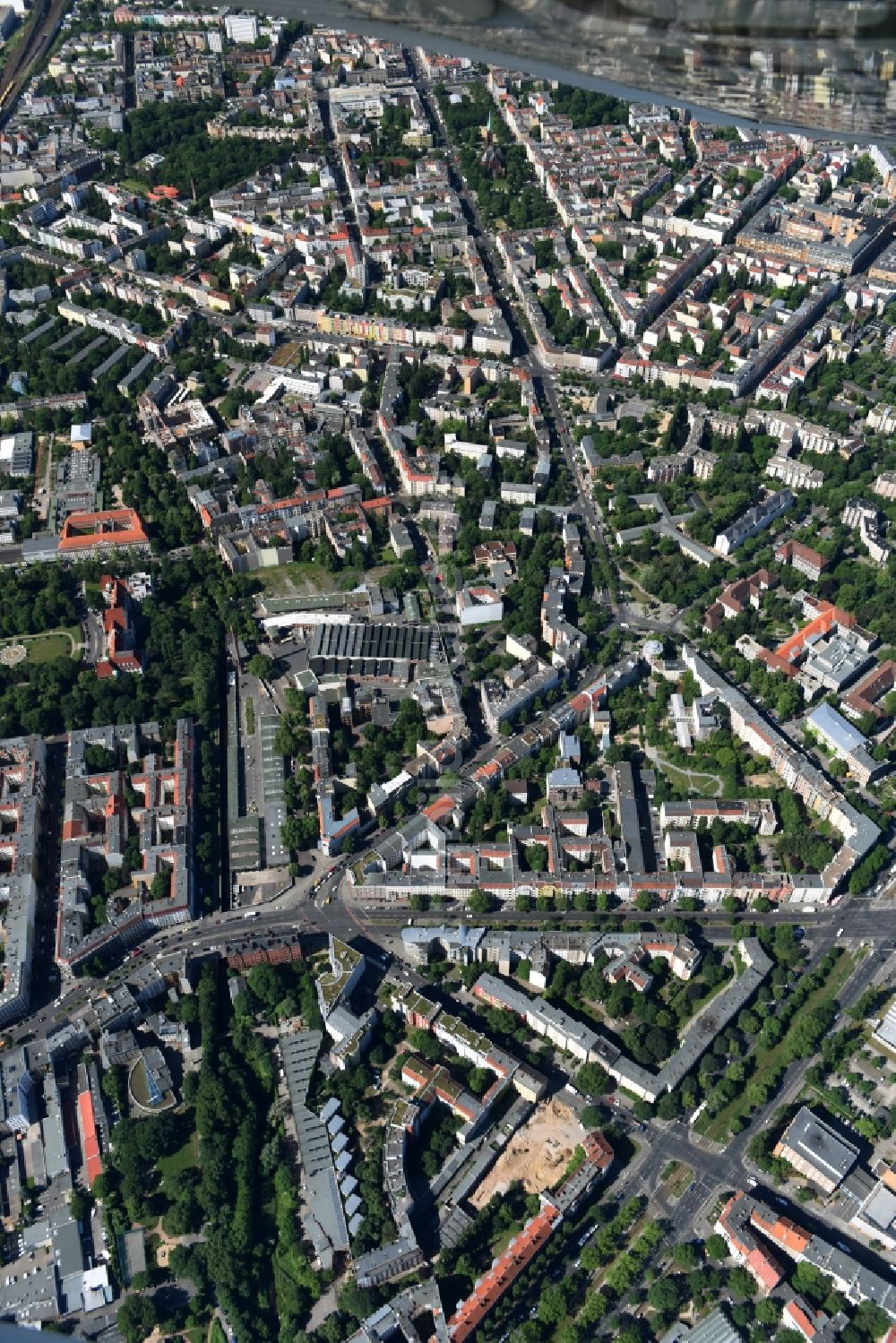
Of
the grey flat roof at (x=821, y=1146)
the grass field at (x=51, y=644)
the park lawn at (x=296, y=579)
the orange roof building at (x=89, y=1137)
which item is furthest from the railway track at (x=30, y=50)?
the grey flat roof at (x=821, y=1146)

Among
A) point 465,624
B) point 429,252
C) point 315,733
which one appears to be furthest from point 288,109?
point 315,733

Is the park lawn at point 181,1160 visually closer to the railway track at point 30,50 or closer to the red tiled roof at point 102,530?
the red tiled roof at point 102,530

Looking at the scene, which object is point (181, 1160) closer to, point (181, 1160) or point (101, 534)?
point (181, 1160)

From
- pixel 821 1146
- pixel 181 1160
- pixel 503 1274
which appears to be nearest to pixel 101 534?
pixel 181 1160

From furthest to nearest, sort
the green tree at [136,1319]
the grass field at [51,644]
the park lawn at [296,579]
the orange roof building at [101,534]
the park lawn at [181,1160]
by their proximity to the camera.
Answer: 1. the orange roof building at [101,534]
2. the park lawn at [296,579]
3. the grass field at [51,644]
4. the park lawn at [181,1160]
5. the green tree at [136,1319]

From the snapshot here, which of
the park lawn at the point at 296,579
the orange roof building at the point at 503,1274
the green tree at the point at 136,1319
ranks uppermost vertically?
the park lawn at the point at 296,579

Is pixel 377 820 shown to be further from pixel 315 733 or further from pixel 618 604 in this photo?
pixel 618 604

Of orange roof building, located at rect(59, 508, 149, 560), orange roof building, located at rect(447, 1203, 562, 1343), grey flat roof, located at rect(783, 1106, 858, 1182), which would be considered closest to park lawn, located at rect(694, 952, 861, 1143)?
grey flat roof, located at rect(783, 1106, 858, 1182)
